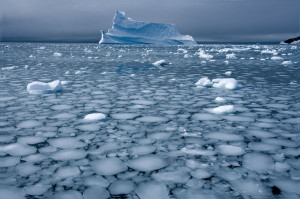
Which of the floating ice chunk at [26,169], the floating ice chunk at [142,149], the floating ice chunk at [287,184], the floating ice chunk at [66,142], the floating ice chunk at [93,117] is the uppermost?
the floating ice chunk at [93,117]

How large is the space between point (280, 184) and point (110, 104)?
7.13ft

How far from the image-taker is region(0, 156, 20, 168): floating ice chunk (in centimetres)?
154

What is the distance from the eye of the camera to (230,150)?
1752 millimetres

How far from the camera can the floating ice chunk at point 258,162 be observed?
1.50m

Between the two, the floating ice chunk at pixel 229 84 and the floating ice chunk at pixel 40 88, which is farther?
the floating ice chunk at pixel 229 84

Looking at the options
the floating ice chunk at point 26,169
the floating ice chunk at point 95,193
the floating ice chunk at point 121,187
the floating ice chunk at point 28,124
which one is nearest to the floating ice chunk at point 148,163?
the floating ice chunk at point 121,187

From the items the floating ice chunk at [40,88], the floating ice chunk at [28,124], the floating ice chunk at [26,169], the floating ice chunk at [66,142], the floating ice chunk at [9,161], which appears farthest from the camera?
the floating ice chunk at [40,88]

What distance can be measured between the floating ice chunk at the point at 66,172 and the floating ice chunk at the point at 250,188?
2.87 ft

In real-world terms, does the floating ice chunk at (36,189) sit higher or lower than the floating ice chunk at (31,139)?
lower

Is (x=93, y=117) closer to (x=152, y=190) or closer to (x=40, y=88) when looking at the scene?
(x=152, y=190)

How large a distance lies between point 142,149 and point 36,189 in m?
0.74

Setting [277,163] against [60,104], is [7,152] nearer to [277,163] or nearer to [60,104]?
[60,104]

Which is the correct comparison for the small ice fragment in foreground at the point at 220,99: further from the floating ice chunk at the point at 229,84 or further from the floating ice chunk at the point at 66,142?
the floating ice chunk at the point at 66,142

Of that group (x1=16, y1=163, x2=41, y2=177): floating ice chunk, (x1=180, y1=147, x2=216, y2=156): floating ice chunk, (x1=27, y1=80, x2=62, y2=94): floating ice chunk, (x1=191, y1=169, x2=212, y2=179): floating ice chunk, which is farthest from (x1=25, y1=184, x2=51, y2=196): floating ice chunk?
(x1=27, y1=80, x2=62, y2=94): floating ice chunk
